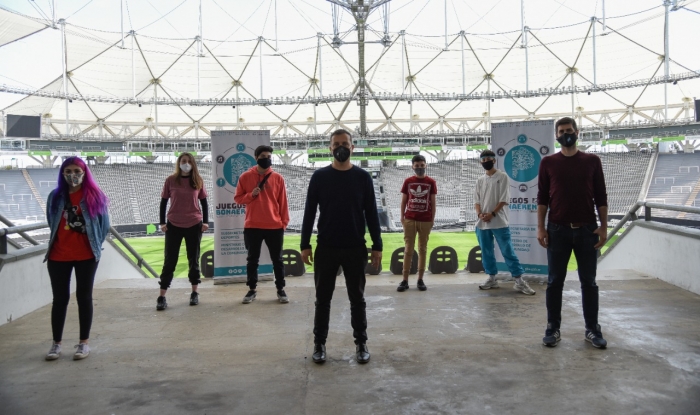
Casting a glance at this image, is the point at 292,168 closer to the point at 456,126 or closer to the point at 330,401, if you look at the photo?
the point at 456,126

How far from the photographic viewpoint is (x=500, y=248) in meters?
6.00

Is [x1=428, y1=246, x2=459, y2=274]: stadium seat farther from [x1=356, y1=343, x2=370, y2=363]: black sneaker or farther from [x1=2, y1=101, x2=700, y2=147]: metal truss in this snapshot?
[x1=2, y1=101, x2=700, y2=147]: metal truss

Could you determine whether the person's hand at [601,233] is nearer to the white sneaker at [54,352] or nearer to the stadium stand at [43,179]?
the white sneaker at [54,352]

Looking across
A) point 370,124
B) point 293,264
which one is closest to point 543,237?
point 293,264

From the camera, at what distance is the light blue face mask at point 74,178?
3594 mm

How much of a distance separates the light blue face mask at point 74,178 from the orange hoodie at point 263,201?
195 cm

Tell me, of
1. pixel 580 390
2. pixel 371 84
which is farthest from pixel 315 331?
pixel 371 84

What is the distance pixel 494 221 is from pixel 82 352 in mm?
4497

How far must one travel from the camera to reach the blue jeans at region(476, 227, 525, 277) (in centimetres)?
580

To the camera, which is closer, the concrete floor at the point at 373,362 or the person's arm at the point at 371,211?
the concrete floor at the point at 373,362

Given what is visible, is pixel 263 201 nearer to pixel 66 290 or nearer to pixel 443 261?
pixel 66 290

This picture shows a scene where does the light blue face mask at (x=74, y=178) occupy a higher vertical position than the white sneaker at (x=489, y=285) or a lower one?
higher

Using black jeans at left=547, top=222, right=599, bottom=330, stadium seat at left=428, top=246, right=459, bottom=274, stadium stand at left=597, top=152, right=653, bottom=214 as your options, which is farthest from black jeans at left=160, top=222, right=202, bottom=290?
stadium stand at left=597, top=152, right=653, bottom=214

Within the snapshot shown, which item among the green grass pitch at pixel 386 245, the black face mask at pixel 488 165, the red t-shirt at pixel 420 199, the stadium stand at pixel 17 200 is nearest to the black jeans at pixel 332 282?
the red t-shirt at pixel 420 199
